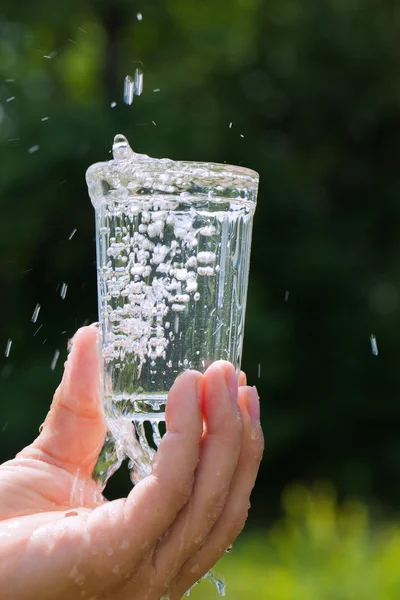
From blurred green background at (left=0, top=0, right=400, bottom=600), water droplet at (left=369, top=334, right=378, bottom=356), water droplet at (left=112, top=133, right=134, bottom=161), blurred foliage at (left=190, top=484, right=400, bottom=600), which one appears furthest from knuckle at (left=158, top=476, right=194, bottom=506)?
water droplet at (left=369, top=334, right=378, bottom=356)

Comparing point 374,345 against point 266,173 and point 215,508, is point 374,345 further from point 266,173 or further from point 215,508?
point 215,508

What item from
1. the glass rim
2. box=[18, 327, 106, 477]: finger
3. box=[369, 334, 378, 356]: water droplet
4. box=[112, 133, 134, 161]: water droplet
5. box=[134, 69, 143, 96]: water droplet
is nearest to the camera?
the glass rim

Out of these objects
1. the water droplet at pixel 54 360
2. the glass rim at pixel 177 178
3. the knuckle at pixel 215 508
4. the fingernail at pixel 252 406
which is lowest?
the water droplet at pixel 54 360

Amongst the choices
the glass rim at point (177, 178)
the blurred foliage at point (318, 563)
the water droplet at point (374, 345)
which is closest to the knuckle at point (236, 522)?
the glass rim at point (177, 178)

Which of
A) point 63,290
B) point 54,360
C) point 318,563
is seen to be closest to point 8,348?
point 54,360

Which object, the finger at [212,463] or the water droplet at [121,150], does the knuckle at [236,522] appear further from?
the water droplet at [121,150]

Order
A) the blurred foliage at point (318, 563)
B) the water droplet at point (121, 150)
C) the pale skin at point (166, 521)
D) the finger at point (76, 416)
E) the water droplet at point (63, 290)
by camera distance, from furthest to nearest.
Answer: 1. the water droplet at point (63, 290)
2. the blurred foliage at point (318, 563)
3. the finger at point (76, 416)
4. the water droplet at point (121, 150)
5. the pale skin at point (166, 521)

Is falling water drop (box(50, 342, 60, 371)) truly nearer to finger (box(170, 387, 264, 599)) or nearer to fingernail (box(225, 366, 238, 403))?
finger (box(170, 387, 264, 599))
